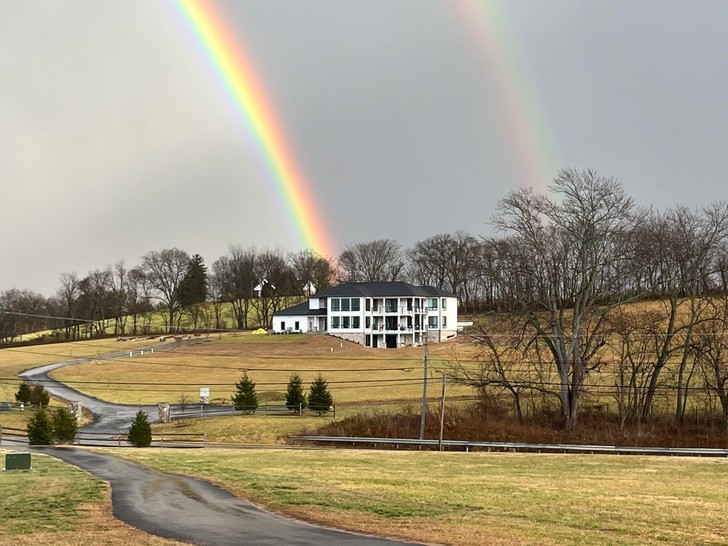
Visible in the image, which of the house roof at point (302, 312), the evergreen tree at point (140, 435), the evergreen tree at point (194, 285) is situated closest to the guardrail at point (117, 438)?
the evergreen tree at point (140, 435)

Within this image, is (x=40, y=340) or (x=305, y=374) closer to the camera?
(x=305, y=374)

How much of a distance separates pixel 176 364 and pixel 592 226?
2451 inches

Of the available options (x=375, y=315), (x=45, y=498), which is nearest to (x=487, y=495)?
(x=45, y=498)

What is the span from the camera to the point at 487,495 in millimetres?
22250

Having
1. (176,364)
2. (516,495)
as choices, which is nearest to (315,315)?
(176,364)

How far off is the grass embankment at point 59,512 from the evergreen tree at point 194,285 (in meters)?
157

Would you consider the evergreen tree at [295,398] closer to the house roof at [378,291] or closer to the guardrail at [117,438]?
the guardrail at [117,438]

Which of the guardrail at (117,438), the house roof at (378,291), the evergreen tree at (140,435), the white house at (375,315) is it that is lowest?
the guardrail at (117,438)

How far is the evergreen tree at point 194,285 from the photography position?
182000mm

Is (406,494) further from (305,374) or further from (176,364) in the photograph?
(176,364)

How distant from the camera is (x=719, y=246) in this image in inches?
2435

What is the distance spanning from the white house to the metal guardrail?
72421mm

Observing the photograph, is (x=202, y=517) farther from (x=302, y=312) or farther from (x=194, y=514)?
(x=302, y=312)

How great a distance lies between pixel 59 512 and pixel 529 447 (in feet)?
120
